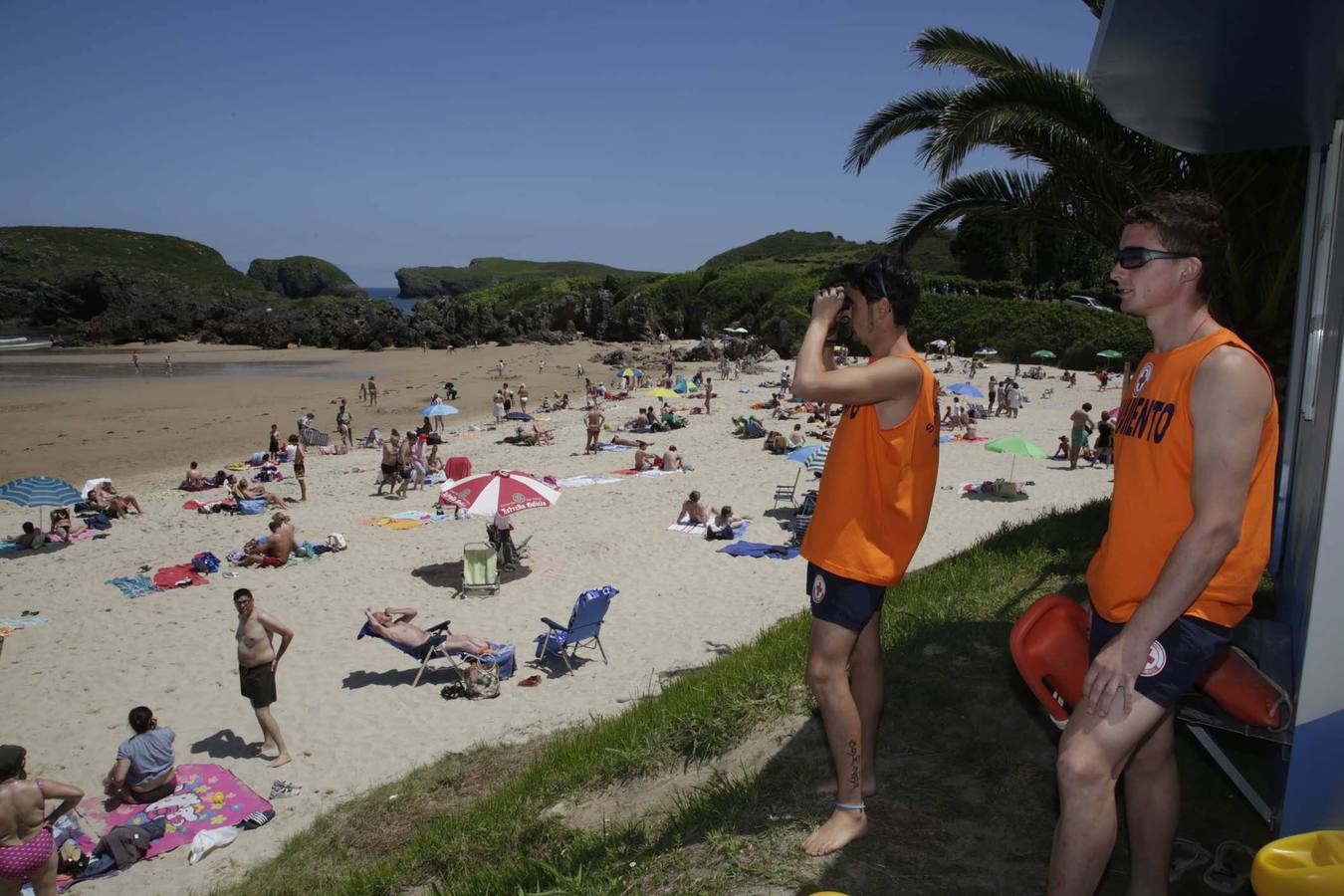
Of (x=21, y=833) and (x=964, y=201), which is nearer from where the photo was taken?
(x=21, y=833)

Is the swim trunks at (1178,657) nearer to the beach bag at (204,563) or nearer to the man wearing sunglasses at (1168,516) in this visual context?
the man wearing sunglasses at (1168,516)

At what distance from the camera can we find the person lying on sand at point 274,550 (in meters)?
13.0

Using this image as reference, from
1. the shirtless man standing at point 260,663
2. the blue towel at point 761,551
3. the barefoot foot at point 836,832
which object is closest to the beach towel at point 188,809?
the shirtless man standing at point 260,663

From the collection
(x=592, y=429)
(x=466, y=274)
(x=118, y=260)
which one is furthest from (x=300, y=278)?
(x=592, y=429)

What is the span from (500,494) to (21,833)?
772 centimetres

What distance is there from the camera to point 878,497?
2725 mm

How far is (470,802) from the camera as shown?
5445 millimetres

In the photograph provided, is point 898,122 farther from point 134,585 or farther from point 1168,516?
point 134,585

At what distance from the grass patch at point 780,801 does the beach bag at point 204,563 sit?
8243 millimetres

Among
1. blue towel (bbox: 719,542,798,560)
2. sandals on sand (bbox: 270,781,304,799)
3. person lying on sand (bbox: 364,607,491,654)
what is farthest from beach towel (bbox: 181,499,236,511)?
sandals on sand (bbox: 270,781,304,799)

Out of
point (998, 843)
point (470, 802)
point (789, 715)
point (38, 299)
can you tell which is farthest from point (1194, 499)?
point (38, 299)

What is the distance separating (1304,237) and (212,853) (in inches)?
293

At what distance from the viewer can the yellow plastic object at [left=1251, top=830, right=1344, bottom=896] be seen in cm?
169

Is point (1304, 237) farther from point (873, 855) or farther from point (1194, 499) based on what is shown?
point (873, 855)
